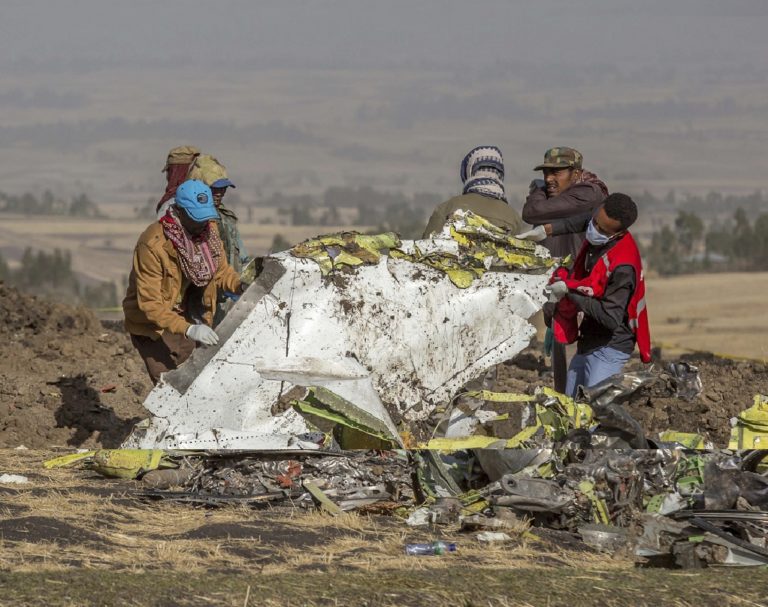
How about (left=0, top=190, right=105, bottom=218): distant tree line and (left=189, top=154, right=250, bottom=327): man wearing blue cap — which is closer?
(left=189, top=154, right=250, bottom=327): man wearing blue cap

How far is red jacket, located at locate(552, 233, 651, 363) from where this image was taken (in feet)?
29.0

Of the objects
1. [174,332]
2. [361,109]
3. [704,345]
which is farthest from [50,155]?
[174,332]

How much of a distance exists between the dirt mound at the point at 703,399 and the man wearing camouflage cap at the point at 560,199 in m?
0.90

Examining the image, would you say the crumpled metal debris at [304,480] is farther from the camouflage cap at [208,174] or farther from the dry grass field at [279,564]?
the camouflage cap at [208,174]

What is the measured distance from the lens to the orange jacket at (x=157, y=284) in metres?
9.37

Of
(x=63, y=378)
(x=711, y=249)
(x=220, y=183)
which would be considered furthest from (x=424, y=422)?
(x=711, y=249)

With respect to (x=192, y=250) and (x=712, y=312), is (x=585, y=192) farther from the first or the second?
(x=712, y=312)

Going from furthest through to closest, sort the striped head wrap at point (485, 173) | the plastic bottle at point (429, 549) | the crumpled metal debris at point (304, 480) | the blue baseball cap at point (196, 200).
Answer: the striped head wrap at point (485, 173) → the blue baseball cap at point (196, 200) → the crumpled metal debris at point (304, 480) → the plastic bottle at point (429, 549)

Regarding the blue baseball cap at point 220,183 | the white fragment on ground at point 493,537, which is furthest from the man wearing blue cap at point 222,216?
the white fragment on ground at point 493,537

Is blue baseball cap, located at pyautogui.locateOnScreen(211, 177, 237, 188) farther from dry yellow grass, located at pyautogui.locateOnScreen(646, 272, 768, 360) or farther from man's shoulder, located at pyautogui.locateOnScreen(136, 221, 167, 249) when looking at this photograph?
dry yellow grass, located at pyautogui.locateOnScreen(646, 272, 768, 360)

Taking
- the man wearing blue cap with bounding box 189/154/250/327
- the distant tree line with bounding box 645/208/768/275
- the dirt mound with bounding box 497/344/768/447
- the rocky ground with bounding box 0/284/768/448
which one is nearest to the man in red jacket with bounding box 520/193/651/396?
the rocky ground with bounding box 0/284/768/448

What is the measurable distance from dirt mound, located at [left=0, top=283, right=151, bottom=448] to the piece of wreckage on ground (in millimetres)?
2232

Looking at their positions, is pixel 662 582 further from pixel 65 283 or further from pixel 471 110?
pixel 471 110

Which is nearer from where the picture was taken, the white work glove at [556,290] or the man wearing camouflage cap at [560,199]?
the white work glove at [556,290]
